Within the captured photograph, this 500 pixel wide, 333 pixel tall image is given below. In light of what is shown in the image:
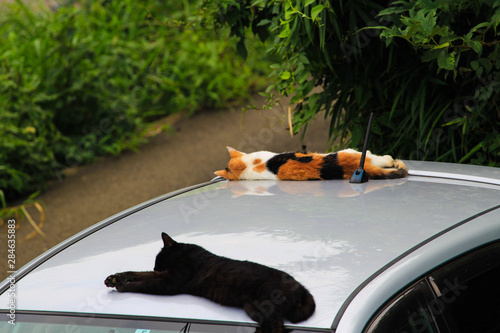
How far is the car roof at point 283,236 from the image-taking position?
1398mm

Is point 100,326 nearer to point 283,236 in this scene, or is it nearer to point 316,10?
point 283,236

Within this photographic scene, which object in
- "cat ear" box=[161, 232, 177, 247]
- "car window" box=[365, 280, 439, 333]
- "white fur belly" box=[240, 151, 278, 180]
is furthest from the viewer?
"white fur belly" box=[240, 151, 278, 180]

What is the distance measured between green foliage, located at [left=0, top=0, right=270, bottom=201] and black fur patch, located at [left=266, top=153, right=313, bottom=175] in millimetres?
3238

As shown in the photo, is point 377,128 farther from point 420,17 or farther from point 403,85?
point 420,17

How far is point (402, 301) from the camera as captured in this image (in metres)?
1.34

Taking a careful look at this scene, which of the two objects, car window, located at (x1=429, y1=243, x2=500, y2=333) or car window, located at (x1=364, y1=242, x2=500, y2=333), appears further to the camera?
car window, located at (x1=429, y1=243, x2=500, y2=333)

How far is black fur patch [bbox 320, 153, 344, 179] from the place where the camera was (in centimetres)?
211

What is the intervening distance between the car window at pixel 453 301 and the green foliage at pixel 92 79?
402 centimetres

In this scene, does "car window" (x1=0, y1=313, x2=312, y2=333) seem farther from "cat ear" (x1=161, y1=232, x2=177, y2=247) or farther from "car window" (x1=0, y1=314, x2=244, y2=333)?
"cat ear" (x1=161, y1=232, x2=177, y2=247)

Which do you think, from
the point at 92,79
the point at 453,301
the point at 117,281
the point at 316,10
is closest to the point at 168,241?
the point at 117,281

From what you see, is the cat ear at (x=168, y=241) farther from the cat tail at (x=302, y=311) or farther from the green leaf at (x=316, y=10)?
the green leaf at (x=316, y=10)

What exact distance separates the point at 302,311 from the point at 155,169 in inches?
211

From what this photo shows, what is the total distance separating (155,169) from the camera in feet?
21.5

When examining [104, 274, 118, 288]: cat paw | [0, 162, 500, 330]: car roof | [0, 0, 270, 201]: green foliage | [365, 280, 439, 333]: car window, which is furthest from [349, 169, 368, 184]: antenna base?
[0, 0, 270, 201]: green foliage
